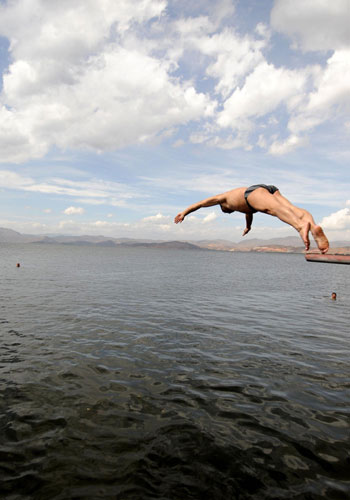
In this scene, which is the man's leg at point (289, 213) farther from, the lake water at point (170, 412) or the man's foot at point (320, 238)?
the lake water at point (170, 412)

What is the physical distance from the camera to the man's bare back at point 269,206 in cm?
636

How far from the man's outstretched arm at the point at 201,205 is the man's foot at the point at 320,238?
272 centimetres

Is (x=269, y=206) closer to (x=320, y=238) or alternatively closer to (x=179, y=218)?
(x=320, y=238)

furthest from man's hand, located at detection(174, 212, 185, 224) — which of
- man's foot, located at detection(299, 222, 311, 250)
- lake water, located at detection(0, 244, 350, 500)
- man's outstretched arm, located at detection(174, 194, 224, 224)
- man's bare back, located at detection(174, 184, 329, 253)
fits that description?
lake water, located at detection(0, 244, 350, 500)

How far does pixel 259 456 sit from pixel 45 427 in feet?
18.5

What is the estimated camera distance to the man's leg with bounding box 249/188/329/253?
6.30 meters

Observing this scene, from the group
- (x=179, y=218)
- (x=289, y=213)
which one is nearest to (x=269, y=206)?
(x=289, y=213)

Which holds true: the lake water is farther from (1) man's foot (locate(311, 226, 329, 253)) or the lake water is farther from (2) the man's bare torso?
(2) the man's bare torso

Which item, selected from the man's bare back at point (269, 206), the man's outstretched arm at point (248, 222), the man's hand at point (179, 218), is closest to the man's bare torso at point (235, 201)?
the man's bare back at point (269, 206)

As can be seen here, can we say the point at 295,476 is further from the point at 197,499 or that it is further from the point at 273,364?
the point at 273,364

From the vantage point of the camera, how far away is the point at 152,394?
386 inches

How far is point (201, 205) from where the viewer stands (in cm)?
842

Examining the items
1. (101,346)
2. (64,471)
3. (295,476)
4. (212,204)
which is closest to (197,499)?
(295,476)

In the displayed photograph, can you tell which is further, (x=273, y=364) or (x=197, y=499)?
(x=273, y=364)
